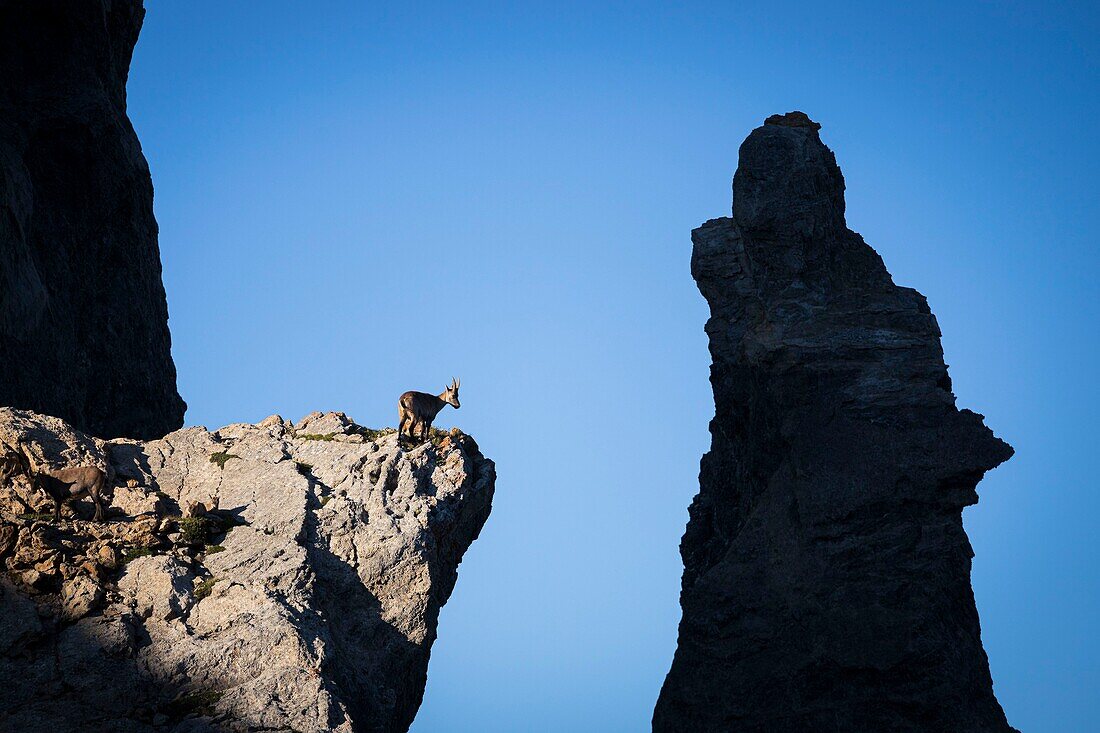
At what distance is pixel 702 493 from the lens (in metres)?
39.2

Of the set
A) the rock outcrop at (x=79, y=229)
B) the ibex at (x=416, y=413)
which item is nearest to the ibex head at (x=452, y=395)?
the ibex at (x=416, y=413)

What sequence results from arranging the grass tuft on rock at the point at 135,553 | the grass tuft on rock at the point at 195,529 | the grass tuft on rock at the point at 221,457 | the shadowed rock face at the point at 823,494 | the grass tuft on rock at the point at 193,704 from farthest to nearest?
1. the shadowed rock face at the point at 823,494
2. the grass tuft on rock at the point at 221,457
3. the grass tuft on rock at the point at 195,529
4. the grass tuft on rock at the point at 135,553
5. the grass tuft on rock at the point at 193,704

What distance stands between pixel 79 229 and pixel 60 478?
18.0 metres

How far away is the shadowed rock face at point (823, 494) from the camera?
31281 mm

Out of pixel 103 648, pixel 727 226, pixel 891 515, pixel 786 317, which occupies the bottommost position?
pixel 103 648

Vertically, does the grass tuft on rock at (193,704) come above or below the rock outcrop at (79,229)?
below

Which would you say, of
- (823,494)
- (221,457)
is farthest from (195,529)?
(823,494)

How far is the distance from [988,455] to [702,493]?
9417 millimetres

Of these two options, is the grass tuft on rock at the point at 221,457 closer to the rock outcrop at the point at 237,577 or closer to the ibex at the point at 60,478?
the rock outcrop at the point at 237,577

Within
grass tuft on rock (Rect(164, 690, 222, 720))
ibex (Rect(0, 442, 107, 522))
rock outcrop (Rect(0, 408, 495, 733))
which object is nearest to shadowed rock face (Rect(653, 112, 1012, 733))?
rock outcrop (Rect(0, 408, 495, 733))

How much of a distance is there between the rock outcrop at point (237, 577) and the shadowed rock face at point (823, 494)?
736 centimetres

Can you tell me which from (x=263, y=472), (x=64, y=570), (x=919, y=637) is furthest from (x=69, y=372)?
(x=919, y=637)

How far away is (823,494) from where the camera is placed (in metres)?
32.8

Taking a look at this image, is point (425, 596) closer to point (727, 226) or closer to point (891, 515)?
point (891, 515)
